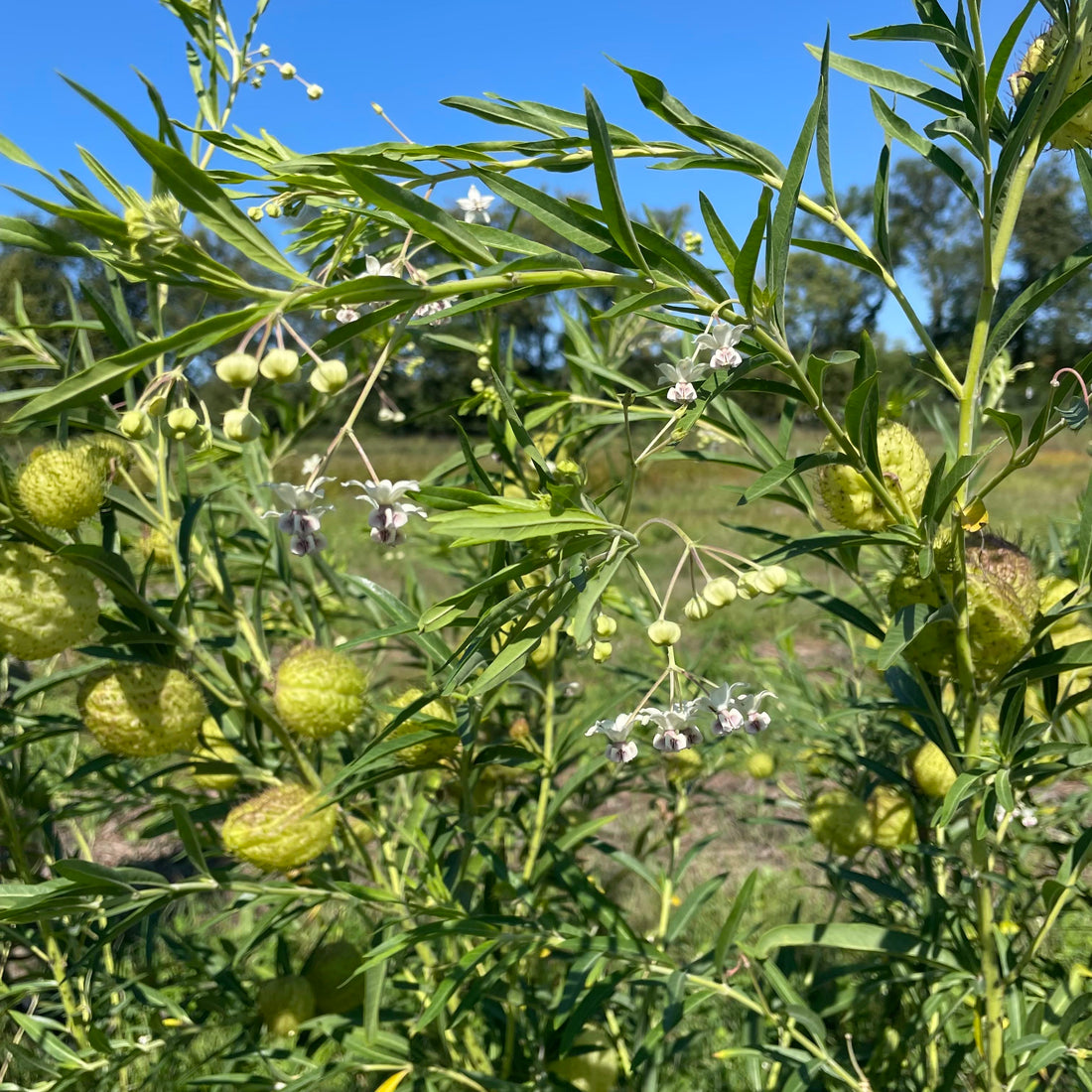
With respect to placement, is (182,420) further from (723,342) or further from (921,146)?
(921,146)

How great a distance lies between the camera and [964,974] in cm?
83

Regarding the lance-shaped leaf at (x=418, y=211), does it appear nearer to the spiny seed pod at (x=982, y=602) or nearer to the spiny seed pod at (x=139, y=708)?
the spiny seed pod at (x=982, y=602)

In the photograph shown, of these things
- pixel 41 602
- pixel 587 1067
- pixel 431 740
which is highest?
pixel 41 602

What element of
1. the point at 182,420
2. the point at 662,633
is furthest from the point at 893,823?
A: the point at 182,420

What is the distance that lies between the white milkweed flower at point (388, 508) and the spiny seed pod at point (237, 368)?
0.34 feet

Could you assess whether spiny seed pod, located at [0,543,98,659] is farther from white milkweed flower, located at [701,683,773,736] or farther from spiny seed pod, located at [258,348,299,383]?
white milkweed flower, located at [701,683,773,736]

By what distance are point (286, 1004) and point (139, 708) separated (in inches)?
18.3

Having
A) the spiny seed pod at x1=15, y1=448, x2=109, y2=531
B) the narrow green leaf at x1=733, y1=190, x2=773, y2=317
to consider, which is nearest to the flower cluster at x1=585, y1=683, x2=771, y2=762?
the narrow green leaf at x1=733, y1=190, x2=773, y2=317

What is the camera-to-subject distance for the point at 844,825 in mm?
1117

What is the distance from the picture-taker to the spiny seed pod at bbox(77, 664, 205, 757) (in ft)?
3.01

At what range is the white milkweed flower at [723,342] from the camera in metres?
0.58

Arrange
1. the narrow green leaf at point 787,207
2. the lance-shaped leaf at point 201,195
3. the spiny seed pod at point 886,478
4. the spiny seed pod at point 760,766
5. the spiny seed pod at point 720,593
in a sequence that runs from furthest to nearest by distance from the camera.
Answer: the spiny seed pod at point 760,766
the spiny seed pod at point 886,478
the spiny seed pod at point 720,593
the narrow green leaf at point 787,207
the lance-shaped leaf at point 201,195

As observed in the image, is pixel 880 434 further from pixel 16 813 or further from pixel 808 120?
pixel 16 813

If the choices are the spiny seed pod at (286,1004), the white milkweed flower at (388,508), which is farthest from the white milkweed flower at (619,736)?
the spiny seed pod at (286,1004)
